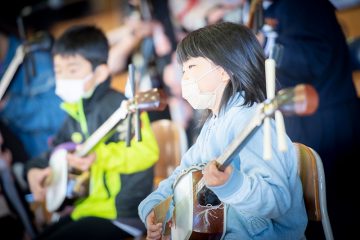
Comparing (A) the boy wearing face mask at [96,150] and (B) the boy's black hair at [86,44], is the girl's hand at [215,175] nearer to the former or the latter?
(A) the boy wearing face mask at [96,150]

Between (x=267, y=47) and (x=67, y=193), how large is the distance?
0.95 m

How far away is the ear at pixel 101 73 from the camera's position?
73.1 inches

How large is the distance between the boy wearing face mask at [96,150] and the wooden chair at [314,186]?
67cm

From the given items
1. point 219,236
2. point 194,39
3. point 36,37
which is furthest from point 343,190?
point 36,37

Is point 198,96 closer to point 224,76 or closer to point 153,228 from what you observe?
point 224,76

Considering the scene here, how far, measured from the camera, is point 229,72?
4.35 feet

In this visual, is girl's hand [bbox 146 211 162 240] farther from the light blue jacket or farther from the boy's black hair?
the boy's black hair

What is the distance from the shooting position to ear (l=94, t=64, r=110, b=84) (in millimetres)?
1856

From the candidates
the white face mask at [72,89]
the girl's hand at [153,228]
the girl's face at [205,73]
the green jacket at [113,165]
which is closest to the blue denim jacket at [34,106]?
the white face mask at [72,89]

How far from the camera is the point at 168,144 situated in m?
1.81

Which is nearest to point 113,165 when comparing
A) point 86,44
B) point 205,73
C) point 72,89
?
point 72,89

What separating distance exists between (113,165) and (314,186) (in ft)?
2.68

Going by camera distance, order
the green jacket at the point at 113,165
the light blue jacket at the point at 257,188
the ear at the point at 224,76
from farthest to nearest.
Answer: the green jacket at the point at 113,165 < the ear at the point at 224,76 < the light blue jacket at the point at 257,188

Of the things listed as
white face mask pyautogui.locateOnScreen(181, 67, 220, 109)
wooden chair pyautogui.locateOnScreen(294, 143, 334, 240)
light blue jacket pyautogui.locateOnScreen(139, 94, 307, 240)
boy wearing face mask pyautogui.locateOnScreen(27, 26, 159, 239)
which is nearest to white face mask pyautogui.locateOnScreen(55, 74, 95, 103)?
boy wearing face mask pyautogui.locateOnScreen(27, 26, 159, 239)
